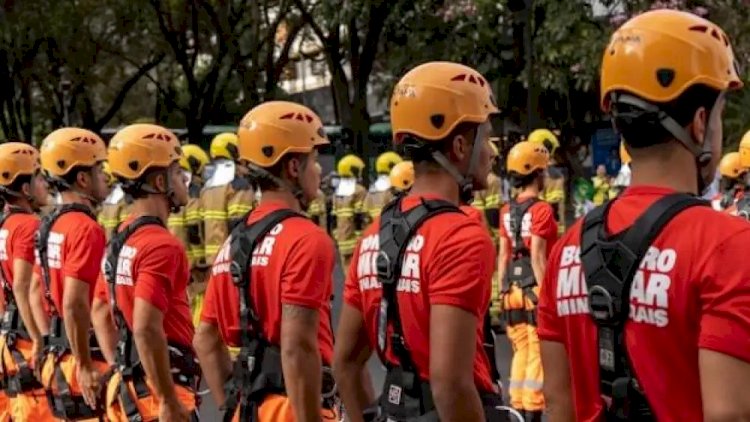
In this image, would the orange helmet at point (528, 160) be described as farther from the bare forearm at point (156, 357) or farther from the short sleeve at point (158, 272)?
the bare forearm at point (156, 357)

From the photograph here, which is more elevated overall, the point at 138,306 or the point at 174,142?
the point at 174,142

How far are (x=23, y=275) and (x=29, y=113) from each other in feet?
81.7

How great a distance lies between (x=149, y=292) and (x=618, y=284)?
10.5 ft

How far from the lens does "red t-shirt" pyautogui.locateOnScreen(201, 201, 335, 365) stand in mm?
4898

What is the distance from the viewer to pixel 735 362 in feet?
9.33

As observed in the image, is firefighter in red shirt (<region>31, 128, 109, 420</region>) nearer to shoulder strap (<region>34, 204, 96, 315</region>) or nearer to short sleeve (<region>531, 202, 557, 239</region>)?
shoulder strap (<region>34, 204, 96, 315</region>)

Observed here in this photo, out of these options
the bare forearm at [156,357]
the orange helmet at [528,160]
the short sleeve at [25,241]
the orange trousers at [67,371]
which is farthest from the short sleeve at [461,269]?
the orange helmet at [528,160]

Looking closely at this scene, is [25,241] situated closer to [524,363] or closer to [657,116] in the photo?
[524,363]

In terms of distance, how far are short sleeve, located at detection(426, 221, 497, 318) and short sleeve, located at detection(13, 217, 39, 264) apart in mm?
4398

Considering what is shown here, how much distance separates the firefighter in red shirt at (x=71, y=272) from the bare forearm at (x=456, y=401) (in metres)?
3.19

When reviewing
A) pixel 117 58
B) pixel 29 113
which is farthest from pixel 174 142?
pixel 117 58

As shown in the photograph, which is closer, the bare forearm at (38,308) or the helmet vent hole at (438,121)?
the helmet vent hole at (438,121)

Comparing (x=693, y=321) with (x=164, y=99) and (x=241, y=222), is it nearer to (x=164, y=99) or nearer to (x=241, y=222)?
(x=241, y=222)

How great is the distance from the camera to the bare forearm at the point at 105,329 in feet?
21.5
